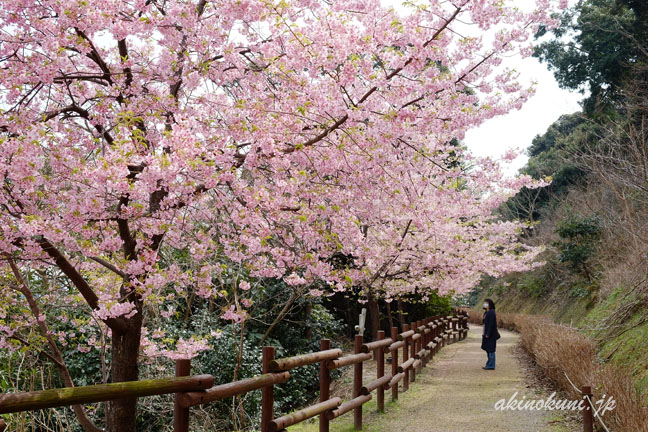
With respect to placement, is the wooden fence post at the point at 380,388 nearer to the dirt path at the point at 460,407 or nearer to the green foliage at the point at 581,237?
the dirt path at the point at 460,407

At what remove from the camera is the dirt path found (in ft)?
22.7

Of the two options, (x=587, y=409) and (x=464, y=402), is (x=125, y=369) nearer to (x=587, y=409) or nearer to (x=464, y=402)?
(x=587, y=409)

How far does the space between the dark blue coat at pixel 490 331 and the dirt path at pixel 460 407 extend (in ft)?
1.88

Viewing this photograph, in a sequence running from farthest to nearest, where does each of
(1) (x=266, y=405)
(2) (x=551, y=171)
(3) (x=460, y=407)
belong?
(2) (x=551, y=171)
(3) (x=460, y=407)
(1) (x=266, y=405)

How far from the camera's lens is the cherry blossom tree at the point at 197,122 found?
491 cm

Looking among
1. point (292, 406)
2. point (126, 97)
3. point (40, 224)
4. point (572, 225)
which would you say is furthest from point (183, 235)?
point (572, 225)

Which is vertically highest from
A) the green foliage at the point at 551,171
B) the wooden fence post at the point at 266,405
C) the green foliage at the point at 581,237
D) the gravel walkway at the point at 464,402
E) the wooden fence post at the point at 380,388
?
the green foliage at the point at 551,171

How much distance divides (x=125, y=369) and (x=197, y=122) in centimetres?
286

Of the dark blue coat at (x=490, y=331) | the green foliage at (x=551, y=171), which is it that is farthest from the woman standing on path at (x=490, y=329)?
the green foliage at (x=551, y=171)

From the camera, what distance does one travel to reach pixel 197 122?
5.94 meters

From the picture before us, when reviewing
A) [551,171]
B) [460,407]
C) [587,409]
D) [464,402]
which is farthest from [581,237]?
[587,409]

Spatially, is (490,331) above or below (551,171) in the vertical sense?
below

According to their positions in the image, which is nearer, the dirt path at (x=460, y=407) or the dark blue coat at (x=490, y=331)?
the dirt path at (x=460, y=407)

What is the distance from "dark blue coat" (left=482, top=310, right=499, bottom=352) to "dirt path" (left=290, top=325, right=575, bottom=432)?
22.6 inches
